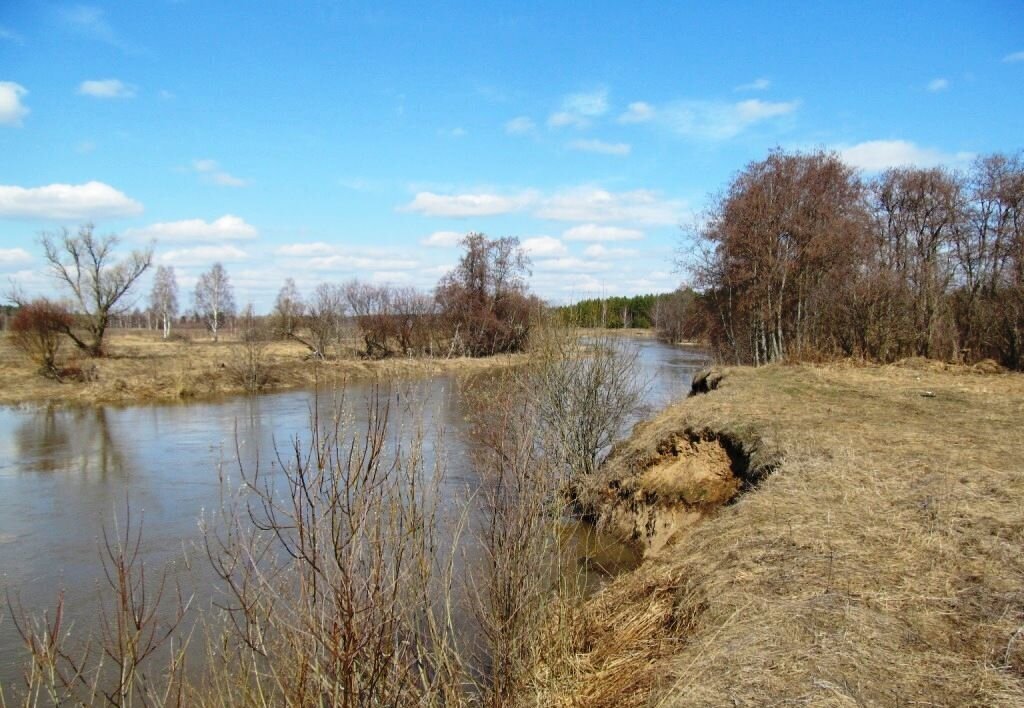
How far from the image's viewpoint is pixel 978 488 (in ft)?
21.2

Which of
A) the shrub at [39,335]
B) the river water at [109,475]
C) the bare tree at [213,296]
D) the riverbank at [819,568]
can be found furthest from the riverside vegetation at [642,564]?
the bare tree at [213,296]

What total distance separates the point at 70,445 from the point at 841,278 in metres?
22.2

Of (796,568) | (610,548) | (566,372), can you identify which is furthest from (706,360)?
(796,568)

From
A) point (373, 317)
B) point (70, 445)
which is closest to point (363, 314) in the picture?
point (373, 317)

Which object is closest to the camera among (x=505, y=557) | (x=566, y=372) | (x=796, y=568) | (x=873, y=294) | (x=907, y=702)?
(x=907, y=702)

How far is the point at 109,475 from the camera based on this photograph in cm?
1418

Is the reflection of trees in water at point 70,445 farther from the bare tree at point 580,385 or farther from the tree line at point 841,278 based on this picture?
the tree line at point 841,278

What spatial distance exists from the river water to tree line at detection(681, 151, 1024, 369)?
3624 mm

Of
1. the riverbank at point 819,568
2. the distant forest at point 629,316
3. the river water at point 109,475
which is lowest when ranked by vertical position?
the river water at point 109,475

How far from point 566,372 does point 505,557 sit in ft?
25.5

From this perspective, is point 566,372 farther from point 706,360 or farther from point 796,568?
point 706,360

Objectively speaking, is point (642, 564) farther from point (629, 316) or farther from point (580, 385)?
point (629, 316)

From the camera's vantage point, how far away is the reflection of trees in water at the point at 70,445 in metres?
14.9

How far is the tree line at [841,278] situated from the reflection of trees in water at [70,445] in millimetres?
17242
